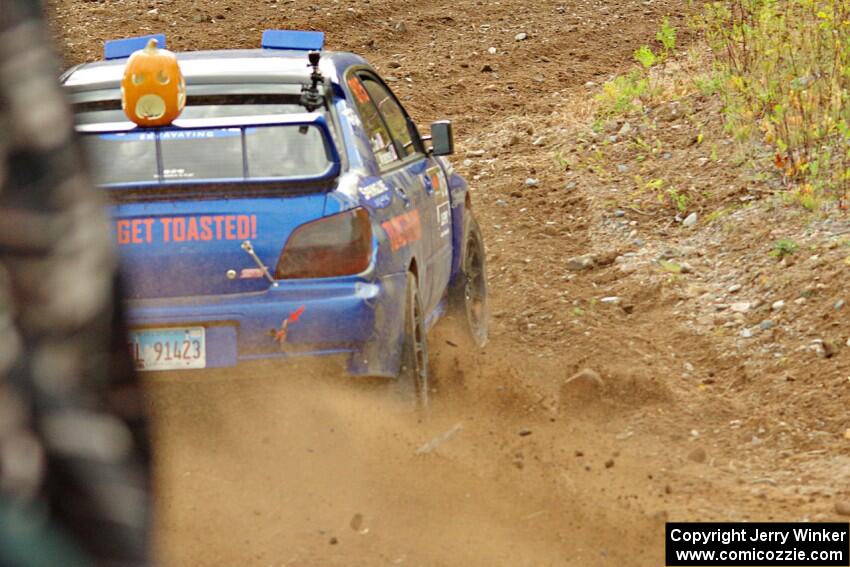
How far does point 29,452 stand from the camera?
4.32ft

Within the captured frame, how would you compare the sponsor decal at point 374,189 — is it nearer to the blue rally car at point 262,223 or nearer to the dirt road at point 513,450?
the blue rally car at point 262,223

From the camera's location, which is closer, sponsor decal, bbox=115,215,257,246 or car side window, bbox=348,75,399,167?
sponsor decal, bbox=115,215,257,246

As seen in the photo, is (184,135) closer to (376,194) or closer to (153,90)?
(153,90)

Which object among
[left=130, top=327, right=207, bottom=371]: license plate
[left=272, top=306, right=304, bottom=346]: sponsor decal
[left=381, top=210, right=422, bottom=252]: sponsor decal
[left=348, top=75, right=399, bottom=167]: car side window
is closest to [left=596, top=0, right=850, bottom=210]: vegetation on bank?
[left=348, top=75, right=399, bottom=167]: car side window

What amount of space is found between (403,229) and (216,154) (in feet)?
2.74

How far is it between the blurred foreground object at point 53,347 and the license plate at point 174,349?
3.55 m

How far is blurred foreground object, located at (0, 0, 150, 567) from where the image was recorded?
1.32 m

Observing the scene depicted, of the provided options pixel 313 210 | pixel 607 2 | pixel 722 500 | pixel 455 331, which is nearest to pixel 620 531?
pixel 722 500

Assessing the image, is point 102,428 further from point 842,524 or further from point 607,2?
point 607,2

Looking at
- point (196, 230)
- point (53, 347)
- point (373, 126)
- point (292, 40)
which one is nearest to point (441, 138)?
point (373, 126)

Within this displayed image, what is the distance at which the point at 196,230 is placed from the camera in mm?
5000

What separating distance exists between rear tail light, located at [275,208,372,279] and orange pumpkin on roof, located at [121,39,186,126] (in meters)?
0.77

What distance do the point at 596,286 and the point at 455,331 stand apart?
5.25 ft

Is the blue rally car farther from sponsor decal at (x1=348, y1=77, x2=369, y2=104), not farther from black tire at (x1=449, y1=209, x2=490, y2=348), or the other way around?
black tire at (x1=449, y1=209, x2=490, y2=348)
